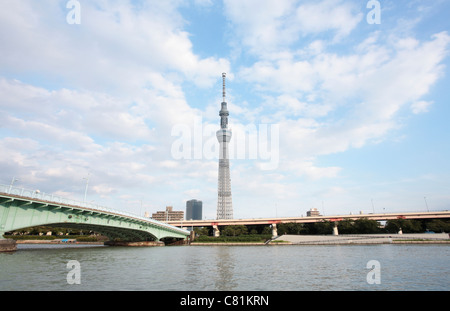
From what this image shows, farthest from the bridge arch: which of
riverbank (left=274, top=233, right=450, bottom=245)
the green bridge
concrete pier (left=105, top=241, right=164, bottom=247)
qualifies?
riverbank (left=274, top=233, right=450, bottom=245)

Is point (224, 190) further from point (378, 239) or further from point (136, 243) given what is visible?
point (378, 239)

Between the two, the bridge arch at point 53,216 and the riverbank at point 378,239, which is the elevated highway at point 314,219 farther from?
the bridge arch at point 53,216

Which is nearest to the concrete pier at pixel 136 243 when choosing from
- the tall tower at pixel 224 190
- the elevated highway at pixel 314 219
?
the elevated highway at pixel 314 219

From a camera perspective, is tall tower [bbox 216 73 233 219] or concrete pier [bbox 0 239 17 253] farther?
tall tower [bbox 216 73 233 219]

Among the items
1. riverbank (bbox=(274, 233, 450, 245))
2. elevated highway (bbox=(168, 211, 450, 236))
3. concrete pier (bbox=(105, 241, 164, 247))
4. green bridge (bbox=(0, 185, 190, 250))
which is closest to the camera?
green bridge (bbox=(0, 185, 190, 250))

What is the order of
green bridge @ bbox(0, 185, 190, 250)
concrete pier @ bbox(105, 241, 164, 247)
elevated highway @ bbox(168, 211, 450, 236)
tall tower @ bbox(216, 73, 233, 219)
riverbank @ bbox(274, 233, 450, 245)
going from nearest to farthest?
green bridge @ bbox(0, 185, 190, 250) → riverbank @ bbox(274, 233, 450, 245) → concrete pier @ bbox(105, 241, 164, 247) → elevated highway @ bbox(168, 211, 450, 236) → tall tower @ bbox(216, 73, 233, 219)

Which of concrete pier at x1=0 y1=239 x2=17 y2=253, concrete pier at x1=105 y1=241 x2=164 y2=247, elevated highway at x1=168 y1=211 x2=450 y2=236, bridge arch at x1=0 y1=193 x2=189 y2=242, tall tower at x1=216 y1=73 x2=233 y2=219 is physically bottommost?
concrete pier at x1=105 y1=241 x2=164 y2=247

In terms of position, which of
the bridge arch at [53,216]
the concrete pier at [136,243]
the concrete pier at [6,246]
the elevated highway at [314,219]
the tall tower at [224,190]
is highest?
the tall tower at [224,190]

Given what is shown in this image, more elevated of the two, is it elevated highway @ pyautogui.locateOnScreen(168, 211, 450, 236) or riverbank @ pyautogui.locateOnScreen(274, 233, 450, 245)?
elevated highway @ pyautogui.locateOnScreen(168, 211, 450, 236)

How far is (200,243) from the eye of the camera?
310ft

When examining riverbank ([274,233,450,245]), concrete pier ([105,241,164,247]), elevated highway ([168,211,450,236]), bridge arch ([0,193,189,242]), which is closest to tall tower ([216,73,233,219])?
elevated highway ([168,211,450,236])

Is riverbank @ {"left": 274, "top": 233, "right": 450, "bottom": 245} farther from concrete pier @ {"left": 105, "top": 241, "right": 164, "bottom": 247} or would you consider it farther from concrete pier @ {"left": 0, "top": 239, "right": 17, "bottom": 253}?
concrete pier @ {"left": 0, "top": 239, "right": 17, "bottom": 253}

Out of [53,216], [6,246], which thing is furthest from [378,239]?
[6,246]
